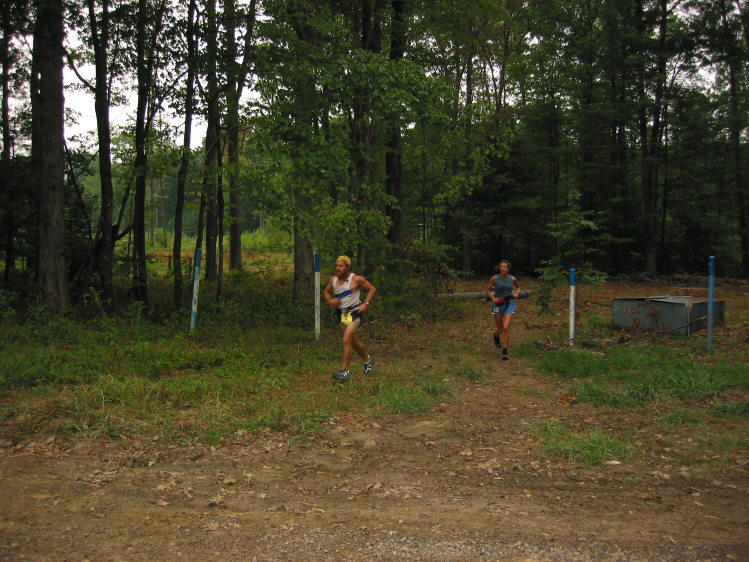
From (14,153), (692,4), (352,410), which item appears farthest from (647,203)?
(14,153)

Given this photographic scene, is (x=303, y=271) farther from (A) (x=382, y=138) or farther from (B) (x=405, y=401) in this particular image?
(B) (x=405, y=401)

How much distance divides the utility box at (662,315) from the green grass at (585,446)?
6.05 meters

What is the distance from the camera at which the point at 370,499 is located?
4.50 metres

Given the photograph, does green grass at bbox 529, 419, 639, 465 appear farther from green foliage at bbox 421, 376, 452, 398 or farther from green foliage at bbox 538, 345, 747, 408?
green foliage at bbox 421, 376, 452, 398

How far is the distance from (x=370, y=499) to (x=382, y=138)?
507 inches

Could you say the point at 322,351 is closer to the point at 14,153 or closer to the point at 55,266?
the point at 55,266

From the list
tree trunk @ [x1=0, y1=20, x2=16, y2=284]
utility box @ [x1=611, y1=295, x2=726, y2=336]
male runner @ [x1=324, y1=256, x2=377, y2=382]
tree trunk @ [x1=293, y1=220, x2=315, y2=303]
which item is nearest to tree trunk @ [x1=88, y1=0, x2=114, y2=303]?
tree trunk @ [x1=0, y1=20, x2=16, y2=284]

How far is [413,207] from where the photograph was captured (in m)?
28.9

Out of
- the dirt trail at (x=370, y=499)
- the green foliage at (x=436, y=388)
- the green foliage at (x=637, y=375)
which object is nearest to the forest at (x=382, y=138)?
the green foliage at (x=637, y=375)

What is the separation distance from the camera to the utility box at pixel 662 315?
11.1 meters

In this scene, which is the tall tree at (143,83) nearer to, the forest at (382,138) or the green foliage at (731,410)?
the forest at (382,138)

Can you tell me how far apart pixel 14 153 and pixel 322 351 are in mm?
13713

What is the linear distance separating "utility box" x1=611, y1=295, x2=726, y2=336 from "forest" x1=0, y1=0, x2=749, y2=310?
1418 mm

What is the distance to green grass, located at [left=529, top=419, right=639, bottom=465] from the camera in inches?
210
